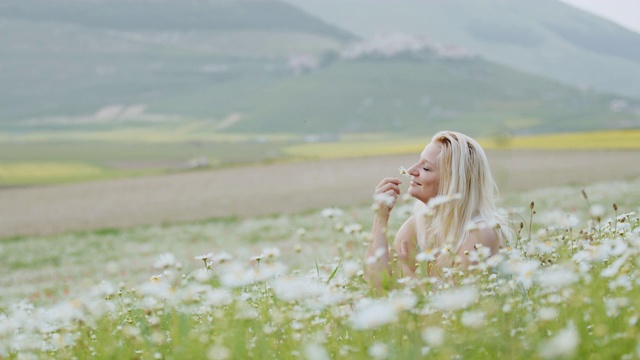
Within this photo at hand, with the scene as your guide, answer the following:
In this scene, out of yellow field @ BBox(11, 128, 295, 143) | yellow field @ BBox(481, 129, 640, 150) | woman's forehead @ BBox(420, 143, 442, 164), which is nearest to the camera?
woman's forehead @ BBox(420, 143, 442, 164)

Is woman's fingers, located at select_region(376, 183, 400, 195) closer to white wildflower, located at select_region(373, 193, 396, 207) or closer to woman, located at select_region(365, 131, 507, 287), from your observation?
woman, located at select_region(365, 131, 507, 287)

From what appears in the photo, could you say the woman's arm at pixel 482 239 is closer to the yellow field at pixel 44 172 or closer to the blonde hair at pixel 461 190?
the blonde hair at pixel 461 190

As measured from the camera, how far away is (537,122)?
144125 millimetres

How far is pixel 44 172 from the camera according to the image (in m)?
67.9

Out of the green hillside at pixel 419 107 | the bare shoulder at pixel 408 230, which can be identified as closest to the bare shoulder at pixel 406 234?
the bare shoulder at pixel 408 230

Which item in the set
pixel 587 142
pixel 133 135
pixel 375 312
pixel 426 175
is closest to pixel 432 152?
pixel 426 175

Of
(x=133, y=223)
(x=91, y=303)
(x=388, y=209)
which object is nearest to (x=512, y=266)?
(x=388, y=209)

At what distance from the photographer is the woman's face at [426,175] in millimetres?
5160

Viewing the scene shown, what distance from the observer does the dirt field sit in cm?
2922

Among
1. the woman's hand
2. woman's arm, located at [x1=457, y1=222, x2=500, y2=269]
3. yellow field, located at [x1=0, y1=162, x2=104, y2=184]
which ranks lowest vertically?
yellow field, located at [x1=0, y1=162, x2=104, y2=184]

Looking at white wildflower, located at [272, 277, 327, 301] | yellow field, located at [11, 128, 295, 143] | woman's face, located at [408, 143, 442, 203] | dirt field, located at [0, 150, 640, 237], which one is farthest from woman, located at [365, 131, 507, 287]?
yellow field, located at [11, 128, 295, 143]

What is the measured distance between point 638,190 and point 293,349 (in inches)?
820

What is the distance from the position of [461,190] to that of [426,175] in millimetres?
292

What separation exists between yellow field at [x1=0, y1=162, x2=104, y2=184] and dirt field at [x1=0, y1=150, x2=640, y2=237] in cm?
1050
